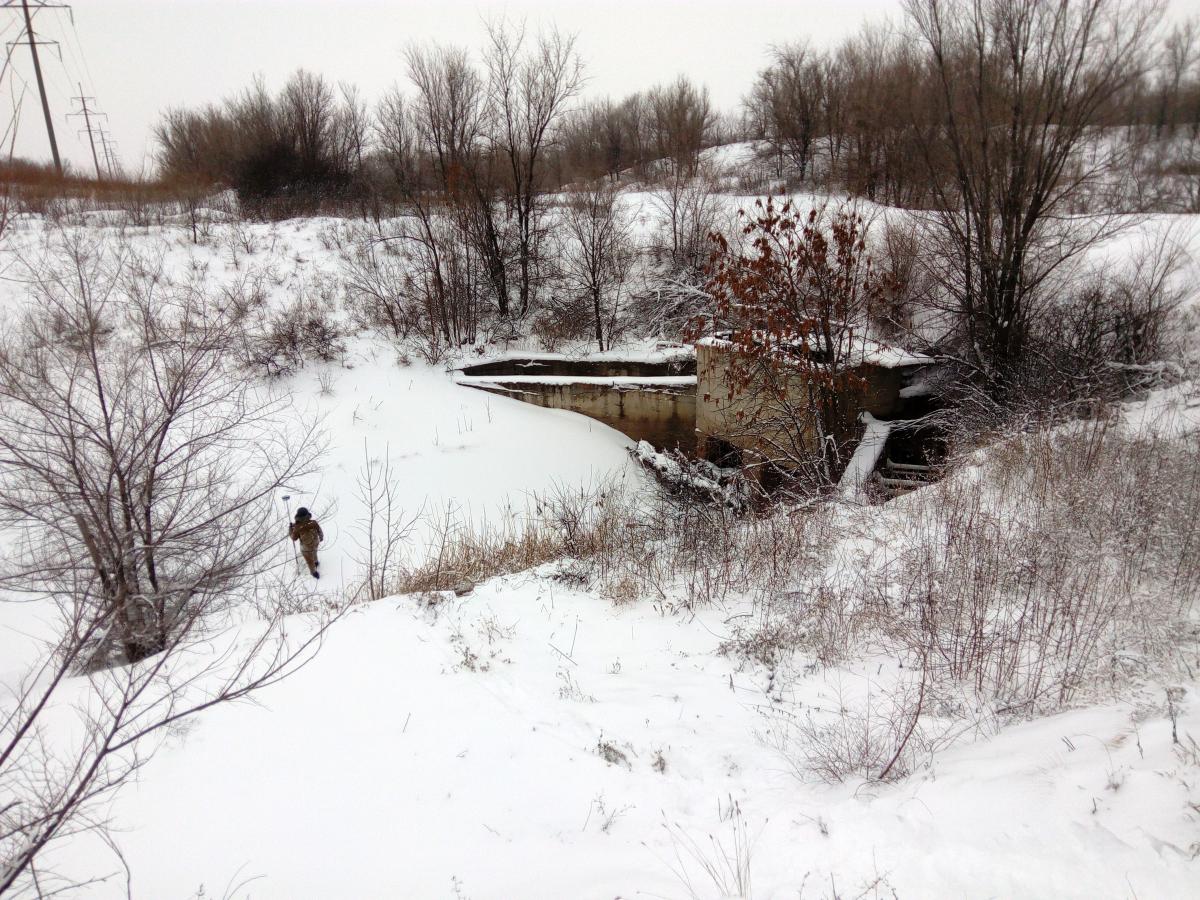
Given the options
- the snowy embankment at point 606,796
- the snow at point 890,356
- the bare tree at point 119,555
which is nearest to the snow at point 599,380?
the snow at point 890,356

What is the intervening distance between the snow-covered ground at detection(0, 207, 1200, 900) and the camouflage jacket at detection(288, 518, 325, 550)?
438 cm

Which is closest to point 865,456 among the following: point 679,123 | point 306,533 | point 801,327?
point 801,327

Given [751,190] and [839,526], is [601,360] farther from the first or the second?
[751,190]

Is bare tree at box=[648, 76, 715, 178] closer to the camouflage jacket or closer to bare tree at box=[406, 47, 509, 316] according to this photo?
bare tree at box=[406, 47, 509, 316]

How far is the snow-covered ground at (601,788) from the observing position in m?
2.01

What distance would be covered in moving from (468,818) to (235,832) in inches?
44.0

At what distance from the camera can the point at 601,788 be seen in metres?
2.74

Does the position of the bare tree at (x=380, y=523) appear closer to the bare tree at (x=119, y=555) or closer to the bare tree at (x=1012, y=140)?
the bare tree at (x=119, y=555)

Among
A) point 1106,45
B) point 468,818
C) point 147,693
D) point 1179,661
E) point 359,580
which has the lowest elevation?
point 359,580

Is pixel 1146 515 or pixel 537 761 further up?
pixel 1146 515

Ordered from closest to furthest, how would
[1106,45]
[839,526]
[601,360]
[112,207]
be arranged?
[839,526] → [1106,45] → [601,360] → [112,207]

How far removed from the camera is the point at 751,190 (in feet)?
72.7

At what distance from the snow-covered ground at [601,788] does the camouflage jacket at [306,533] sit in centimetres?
438

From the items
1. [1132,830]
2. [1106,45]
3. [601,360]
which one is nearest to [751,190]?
[601,360]
